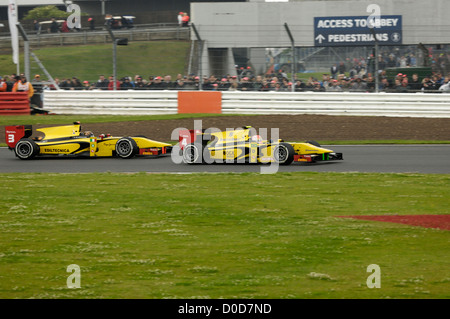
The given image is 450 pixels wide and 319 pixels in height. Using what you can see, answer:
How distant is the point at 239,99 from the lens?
2042 cm

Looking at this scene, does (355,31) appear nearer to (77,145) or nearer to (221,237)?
(77,145)

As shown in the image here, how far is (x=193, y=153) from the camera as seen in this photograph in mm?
12938

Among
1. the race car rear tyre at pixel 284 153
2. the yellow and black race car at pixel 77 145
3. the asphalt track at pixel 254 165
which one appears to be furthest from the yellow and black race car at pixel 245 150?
the yellow and black race car at pixel 77 145

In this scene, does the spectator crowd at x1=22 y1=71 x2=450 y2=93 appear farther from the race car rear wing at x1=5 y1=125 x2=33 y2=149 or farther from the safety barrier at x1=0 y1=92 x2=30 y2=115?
the race car rear wing at x1=5 y1=125 x2=33 y2=149

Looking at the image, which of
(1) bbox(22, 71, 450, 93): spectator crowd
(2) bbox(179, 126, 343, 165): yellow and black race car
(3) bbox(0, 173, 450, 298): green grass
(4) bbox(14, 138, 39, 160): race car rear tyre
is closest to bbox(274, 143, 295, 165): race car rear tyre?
(2) bbox(179, 126, 343, 165): yellow and black race car

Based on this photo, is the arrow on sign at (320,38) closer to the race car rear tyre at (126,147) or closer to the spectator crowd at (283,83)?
the spectator crowd at (283,83)

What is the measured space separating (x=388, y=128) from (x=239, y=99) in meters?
4.69

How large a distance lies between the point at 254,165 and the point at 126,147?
2608 millimetres

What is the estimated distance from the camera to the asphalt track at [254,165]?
12.2 metres

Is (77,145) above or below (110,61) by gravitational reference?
below

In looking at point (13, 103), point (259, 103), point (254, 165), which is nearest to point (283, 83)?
point (259, 103)

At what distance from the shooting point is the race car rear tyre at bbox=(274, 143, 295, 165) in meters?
12.2

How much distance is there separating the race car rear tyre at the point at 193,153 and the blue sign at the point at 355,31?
1443 cm
